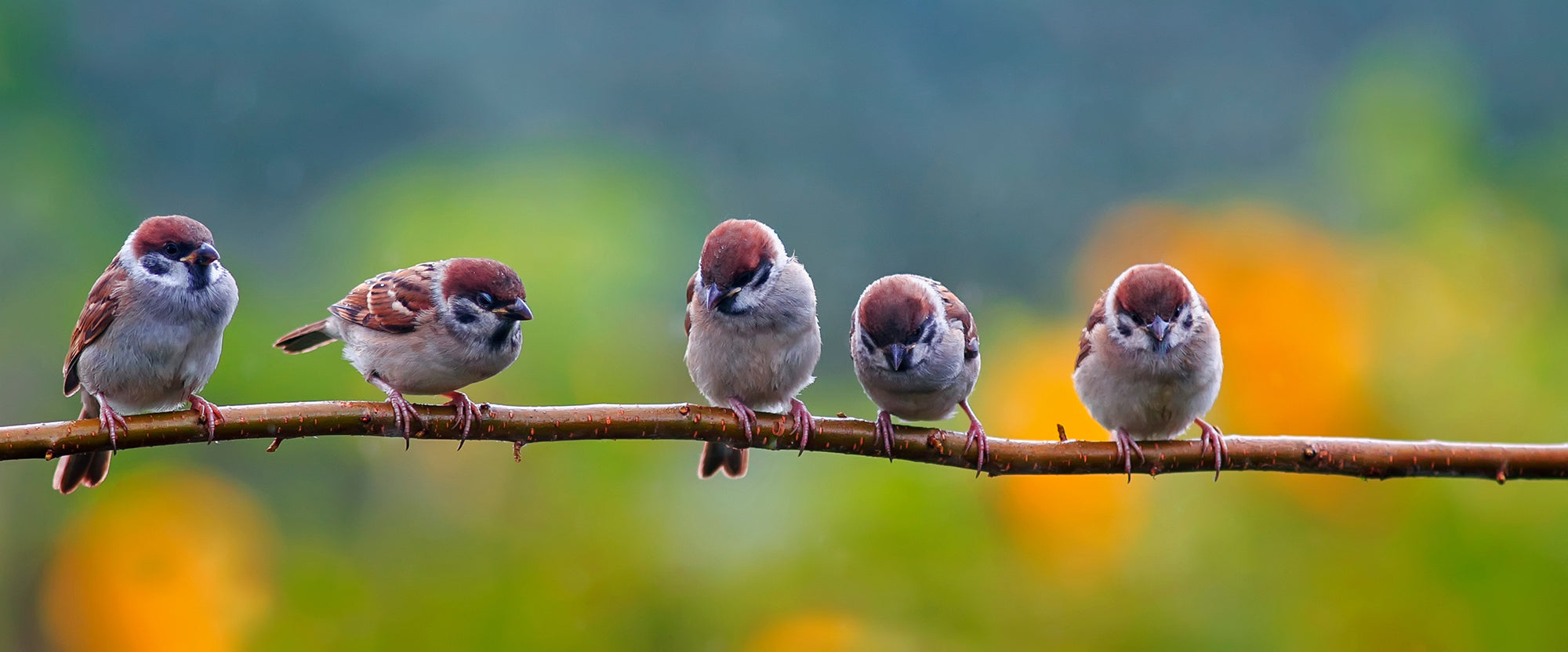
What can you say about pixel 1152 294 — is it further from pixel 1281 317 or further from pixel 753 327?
pixel 1281 317

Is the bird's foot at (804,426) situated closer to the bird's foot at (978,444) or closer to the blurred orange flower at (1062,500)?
the bird's foot at (978,444)

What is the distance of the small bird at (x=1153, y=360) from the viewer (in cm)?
345

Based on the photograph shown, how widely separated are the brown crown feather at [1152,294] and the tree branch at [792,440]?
0.44m

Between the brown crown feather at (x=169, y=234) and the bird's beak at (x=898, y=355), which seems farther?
the bird's beak at (x=898, y=355)

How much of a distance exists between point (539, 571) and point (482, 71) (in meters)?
4.80

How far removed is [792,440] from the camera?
9.75ft

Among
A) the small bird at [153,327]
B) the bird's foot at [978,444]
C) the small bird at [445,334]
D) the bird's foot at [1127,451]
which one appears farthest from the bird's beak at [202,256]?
the bird's foot at [1127,451]

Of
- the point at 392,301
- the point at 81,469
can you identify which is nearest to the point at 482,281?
the point at 392,301

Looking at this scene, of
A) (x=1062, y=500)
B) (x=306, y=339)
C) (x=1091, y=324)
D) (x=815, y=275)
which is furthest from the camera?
(x=815, y=275)

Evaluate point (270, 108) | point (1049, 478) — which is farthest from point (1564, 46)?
point (270, 108)

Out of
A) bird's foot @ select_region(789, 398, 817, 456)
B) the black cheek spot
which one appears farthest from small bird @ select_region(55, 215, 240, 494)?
bird's foot @ select_region(789, 398, 817, 456)

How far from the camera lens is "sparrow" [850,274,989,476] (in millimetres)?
3289

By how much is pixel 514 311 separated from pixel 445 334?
25 centimetres

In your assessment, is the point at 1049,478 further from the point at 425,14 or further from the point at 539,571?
the point at 425,14
